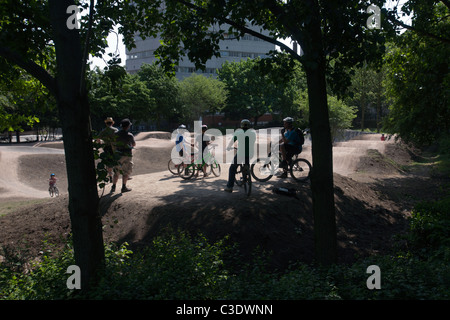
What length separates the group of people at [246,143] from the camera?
9234 mm

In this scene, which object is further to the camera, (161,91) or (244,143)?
(161,91)

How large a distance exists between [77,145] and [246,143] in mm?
5406

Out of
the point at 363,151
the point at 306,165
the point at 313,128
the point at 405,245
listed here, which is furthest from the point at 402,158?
the point at 313,128

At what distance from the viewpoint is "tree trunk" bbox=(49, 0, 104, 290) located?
14.1 feet

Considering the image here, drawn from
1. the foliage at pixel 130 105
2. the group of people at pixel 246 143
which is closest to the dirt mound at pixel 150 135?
the foliage at pixel 130 105

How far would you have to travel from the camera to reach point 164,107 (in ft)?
183

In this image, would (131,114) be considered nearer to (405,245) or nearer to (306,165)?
(306,165)

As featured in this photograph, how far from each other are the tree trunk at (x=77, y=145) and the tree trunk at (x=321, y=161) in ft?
10.6

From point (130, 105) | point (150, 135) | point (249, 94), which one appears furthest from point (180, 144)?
point (249, 94)

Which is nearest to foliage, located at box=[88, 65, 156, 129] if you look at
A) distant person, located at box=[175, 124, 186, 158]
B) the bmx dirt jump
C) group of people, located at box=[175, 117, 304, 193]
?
the bmx dirt jump

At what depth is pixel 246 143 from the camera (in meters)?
9.26

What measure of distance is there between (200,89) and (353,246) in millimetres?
51100

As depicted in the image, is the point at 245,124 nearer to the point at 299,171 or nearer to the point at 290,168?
the point at 290,168

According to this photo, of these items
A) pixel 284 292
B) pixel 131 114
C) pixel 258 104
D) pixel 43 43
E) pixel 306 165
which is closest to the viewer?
pixel 284 292
